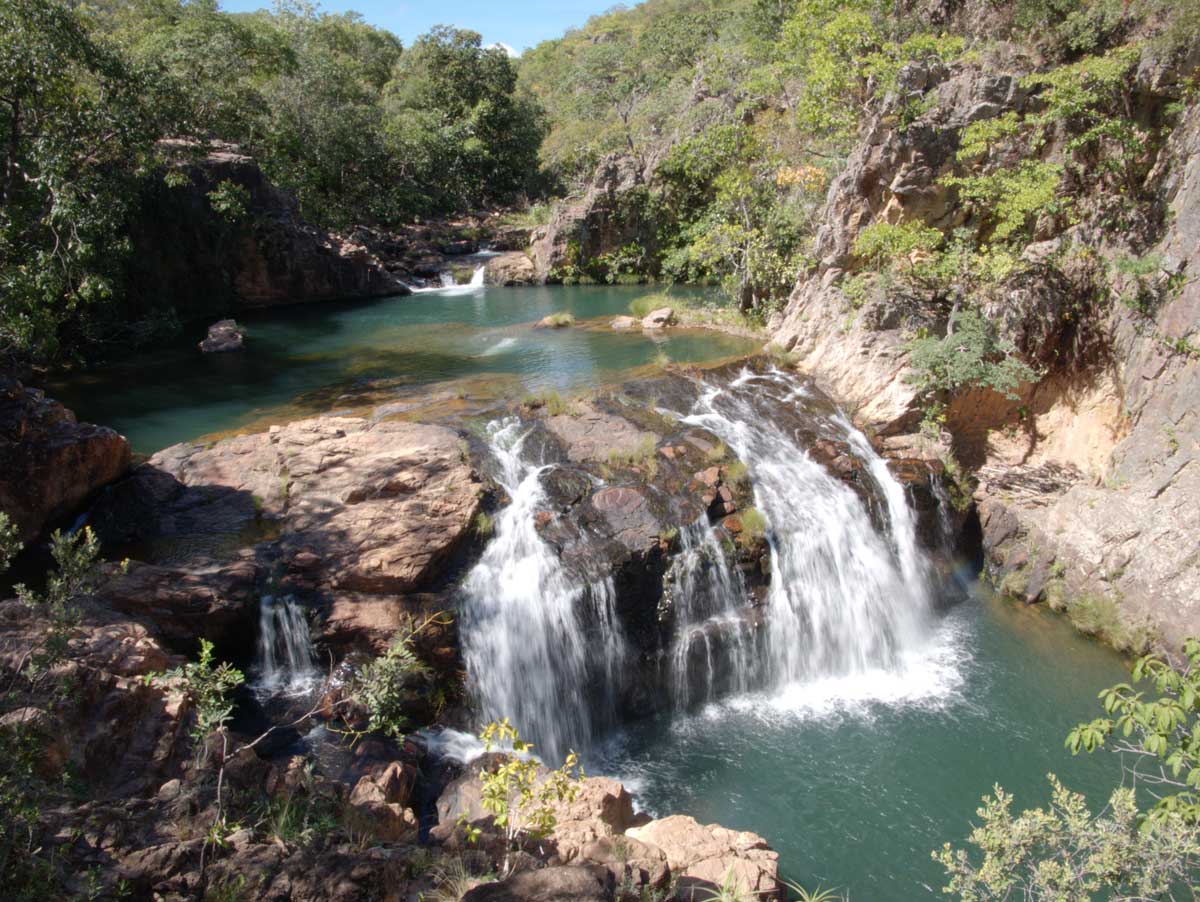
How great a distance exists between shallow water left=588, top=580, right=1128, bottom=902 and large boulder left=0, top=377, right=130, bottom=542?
7.25 meters

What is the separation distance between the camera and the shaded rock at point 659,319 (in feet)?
67.9

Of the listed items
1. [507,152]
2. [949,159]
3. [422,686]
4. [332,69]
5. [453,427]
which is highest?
[332,69]

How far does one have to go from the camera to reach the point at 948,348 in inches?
492

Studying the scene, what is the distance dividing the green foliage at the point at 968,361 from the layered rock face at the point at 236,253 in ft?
62.7

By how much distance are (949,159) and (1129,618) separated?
29.1 ft

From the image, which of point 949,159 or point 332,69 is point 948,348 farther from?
point 332,69

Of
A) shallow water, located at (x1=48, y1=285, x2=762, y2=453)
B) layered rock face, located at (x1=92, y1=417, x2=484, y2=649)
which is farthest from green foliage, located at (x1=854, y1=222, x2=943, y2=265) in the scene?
layered rock face, located at (x1=92, y1=417, x2=484, y2=649)

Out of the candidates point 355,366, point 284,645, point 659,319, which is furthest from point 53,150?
point 659,319

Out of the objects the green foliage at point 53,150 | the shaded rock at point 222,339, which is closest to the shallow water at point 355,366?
the shaded rock at point 222,339

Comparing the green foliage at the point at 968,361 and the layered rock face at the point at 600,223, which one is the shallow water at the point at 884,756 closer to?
the green foliage at the point at 968,361

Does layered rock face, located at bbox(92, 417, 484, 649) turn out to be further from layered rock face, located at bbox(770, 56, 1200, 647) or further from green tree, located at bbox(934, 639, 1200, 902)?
layered rock face, located at bbox(770, 56, 1200, 647)

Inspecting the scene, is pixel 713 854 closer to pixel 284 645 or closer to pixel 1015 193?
pixel 284 645

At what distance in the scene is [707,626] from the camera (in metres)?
9.63

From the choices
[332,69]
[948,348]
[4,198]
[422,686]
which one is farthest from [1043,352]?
[332,69]
